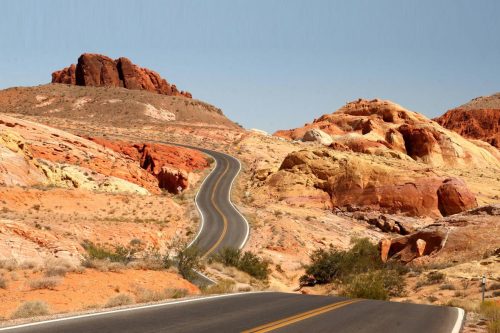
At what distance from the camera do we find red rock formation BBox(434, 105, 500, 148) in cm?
14875

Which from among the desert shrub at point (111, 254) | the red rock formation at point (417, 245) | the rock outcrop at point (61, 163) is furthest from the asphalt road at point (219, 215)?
the red rock formation at point (417, 245)

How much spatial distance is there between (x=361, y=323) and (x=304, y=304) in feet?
10.8

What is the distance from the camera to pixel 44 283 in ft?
44.8

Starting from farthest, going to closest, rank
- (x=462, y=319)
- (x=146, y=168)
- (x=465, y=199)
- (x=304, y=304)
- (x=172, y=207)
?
(x=146, y=168)
(x=465, y=199)
(x=172, y=207)
(x=304, y=304)
(x=462, y=319)

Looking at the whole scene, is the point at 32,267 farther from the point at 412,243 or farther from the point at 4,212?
the point at 412,243

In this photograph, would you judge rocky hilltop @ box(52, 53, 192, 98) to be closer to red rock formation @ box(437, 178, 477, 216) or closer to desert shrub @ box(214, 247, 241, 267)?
red rock formation @ box(437, 178, 477, 216)

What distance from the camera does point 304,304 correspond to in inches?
554

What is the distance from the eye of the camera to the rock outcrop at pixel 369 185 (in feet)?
179

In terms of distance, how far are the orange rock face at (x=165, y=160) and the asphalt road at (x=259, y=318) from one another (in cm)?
5092

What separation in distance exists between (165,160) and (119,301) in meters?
57.2

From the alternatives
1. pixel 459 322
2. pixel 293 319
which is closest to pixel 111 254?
pixel 293 319

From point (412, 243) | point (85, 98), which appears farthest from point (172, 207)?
point (85, 98)

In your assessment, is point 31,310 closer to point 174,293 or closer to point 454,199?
point 174,293

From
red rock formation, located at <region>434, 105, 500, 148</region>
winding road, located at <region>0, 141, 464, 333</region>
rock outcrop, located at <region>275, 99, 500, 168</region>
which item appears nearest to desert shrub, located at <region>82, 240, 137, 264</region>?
winding road, located at <region>0, 141, 464, 333</region>
